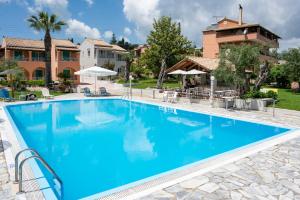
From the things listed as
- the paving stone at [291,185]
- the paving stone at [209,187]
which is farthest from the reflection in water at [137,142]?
the paving stone at [291,185]

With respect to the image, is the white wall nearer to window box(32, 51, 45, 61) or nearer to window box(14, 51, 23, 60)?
window box(32, 51, 45, 61)

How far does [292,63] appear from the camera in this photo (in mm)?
28953

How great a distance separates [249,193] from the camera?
19.3 feet

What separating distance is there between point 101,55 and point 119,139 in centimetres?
4047

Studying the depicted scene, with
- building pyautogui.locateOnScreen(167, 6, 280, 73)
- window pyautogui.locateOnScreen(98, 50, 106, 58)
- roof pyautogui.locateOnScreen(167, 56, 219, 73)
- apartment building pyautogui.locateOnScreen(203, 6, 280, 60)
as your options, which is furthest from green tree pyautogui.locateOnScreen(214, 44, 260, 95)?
window pyautogui.locateOnScreen(98, 50, 106, 58)

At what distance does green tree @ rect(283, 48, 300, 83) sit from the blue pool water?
17.2 m

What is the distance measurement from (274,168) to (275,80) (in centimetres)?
3389

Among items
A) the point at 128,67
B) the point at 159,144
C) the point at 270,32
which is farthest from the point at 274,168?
the point at 270,32

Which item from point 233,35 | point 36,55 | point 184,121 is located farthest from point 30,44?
point 184,121

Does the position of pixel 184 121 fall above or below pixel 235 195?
above

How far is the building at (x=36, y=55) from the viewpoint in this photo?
127 feet

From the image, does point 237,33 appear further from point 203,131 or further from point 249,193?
point 249,193

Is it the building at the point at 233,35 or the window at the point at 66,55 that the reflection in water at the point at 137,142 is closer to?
the building at the point at 233,35

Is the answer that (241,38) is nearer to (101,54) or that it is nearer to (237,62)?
(101,54)
